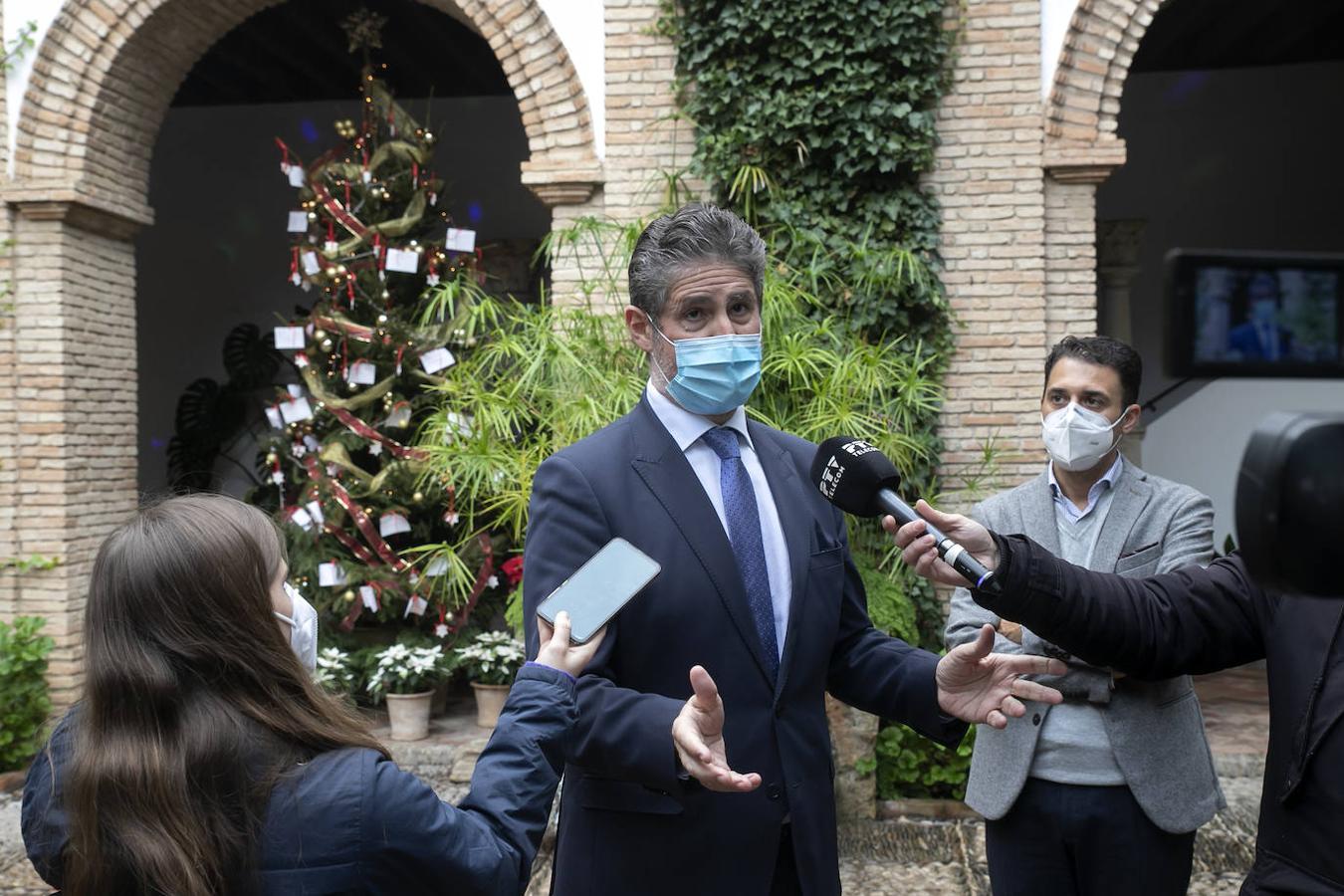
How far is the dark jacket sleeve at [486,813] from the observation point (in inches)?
59.0

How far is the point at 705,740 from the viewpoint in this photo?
6.20 feet

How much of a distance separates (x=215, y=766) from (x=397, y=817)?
0.82 feet

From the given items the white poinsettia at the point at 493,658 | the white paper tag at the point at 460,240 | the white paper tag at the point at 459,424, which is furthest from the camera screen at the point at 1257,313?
the white paper tag at the point at 460,240

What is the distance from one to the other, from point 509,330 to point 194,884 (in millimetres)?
5080

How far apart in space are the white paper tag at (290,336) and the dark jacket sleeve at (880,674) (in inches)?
236

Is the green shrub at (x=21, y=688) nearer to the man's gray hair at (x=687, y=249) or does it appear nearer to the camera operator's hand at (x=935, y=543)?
the man's gray hair at (x=687, y=249)

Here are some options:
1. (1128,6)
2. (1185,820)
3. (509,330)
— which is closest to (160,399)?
(509,330)

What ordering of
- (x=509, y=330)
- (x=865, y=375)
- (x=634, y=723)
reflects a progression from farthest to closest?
1. (x=509, y=330)
2. (x=865, y=375)
3. (x=634, y=723)

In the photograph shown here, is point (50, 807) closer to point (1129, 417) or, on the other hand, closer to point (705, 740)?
point (705, 740)

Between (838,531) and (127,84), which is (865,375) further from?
(127,84)

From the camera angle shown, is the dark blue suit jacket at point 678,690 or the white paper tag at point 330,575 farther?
the white paper tag at point 330,575

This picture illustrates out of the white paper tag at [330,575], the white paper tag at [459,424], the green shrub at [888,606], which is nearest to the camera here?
the green shrub at [888,606]

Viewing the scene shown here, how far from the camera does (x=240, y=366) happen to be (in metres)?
11.0

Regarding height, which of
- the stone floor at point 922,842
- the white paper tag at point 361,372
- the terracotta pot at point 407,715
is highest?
the white paper tag at point 361,372
